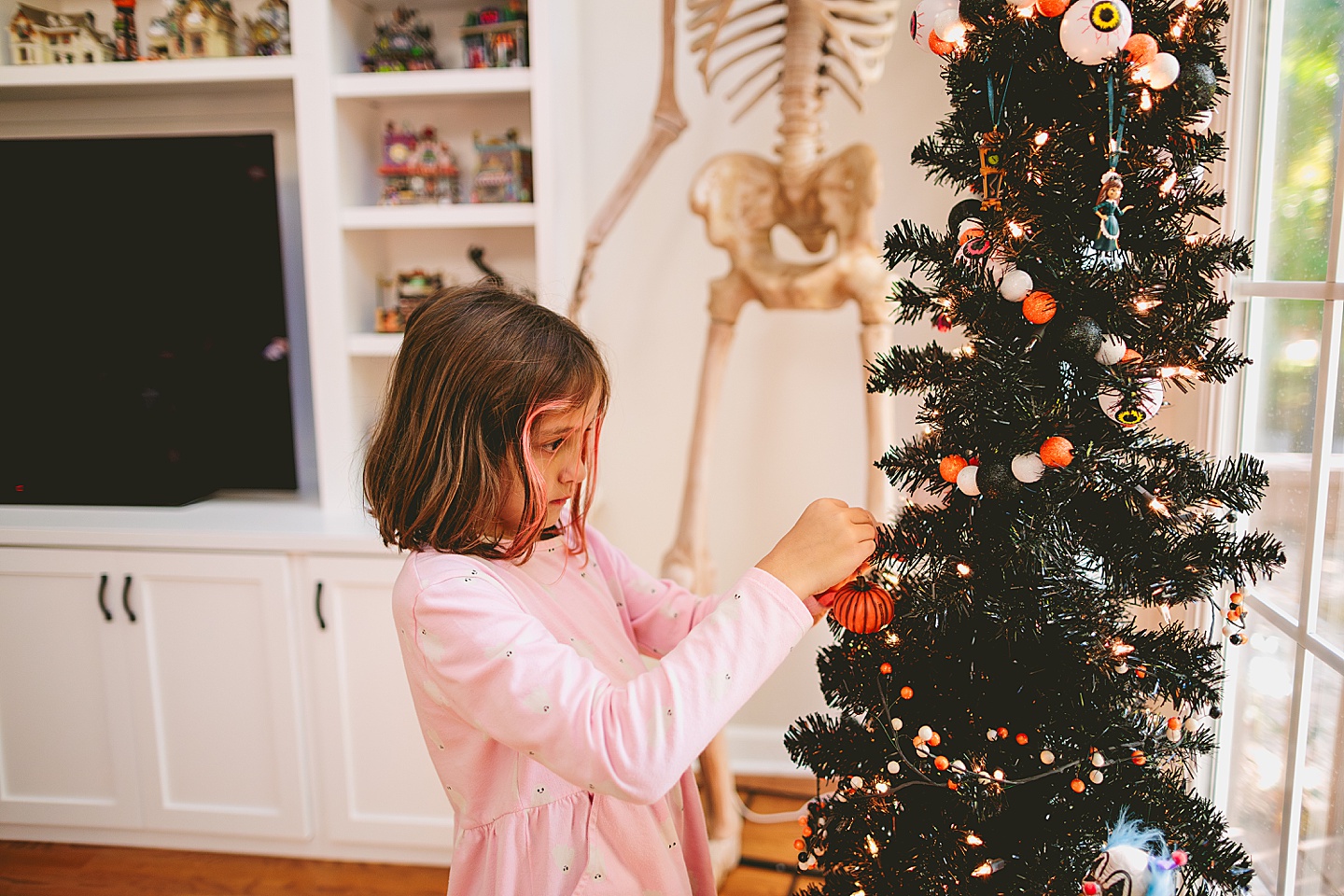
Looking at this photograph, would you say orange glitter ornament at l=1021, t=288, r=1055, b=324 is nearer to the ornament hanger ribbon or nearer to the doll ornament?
the ornament hanger ribbon

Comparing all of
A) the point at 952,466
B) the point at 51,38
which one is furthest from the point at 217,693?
the point at 952,466

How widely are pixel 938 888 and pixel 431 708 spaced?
1.77 feet

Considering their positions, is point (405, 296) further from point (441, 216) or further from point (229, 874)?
point (229, 874)

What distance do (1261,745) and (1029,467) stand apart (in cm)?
70

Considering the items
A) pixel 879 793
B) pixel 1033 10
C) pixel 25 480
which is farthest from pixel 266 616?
pixel 1033 10

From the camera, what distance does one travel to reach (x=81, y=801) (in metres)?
2.04

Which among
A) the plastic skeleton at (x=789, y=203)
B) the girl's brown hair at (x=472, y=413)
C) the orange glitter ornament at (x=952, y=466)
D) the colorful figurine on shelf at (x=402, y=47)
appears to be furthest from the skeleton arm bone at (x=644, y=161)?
the orange glitter ornament at (x=952, y=466)

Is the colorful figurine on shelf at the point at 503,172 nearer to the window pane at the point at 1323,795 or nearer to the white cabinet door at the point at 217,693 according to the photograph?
the white cabinet door at the point at 217,693

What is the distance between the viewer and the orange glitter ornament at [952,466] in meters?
0.81

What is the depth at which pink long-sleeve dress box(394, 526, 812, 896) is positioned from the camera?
2.58 ft

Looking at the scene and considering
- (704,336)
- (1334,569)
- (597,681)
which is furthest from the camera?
(704,336)

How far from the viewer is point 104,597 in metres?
1.95

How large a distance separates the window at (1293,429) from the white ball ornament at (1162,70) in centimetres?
38

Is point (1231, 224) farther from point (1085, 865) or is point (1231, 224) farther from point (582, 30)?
point (582, 30)
